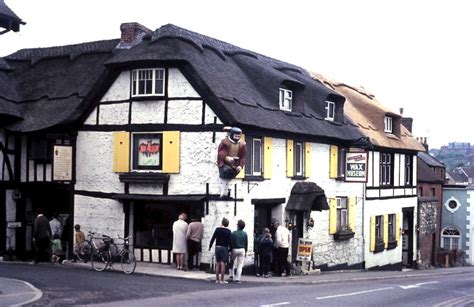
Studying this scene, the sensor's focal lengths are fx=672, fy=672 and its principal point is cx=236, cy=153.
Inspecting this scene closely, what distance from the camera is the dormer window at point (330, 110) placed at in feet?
96.9

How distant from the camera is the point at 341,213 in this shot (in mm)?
30109

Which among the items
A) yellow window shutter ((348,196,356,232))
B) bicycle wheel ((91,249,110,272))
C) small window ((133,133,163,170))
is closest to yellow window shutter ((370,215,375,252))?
yellow window shutter ((348,196,356,232))

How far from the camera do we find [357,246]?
31.6 meters

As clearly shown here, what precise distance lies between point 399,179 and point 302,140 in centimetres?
1216

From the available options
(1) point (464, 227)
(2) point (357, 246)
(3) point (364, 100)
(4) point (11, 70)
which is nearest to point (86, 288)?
(4) point (11, 70)

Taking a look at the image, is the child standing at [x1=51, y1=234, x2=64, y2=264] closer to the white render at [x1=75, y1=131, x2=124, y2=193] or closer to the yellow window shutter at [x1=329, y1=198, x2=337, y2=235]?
the white render at [x1=75, y1=131, x2=124, y2=193]

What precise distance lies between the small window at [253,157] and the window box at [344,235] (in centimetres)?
692

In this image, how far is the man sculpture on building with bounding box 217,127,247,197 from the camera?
21.4 meters

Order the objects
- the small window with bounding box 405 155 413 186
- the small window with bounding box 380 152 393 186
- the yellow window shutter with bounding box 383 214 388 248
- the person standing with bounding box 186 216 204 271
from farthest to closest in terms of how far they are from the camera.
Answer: the small window with bounding box 405 155 413 186
the yellow window shutter with bounding box 383 214 388 248
the small window with bounding box 380 152 393 186
the person standing with bounding box 186 216 204 271

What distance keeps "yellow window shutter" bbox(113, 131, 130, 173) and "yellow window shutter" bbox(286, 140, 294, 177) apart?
A: 19.9 feet

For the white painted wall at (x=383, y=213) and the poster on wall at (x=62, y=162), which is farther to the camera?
the white painted wall at (x=383, y=213)

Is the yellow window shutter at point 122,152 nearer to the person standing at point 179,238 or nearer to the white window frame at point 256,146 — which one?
the person standing at point 179,238

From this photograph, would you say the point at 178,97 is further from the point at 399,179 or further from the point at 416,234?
the point at 416,234

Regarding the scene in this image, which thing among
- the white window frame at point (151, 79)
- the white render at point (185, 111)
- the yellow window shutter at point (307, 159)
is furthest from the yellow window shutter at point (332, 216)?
the white window frame at point (151, 79)
